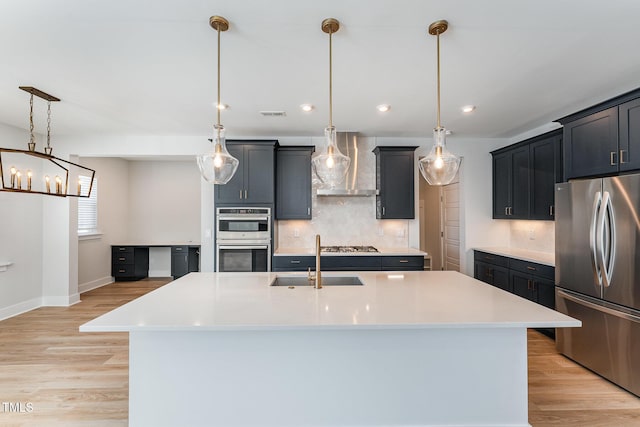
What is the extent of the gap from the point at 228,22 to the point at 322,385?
230cm

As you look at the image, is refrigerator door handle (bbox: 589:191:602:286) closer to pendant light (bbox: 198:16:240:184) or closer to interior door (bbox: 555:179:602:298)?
interior door (bbox: 555:179:602:298)

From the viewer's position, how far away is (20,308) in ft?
14.6

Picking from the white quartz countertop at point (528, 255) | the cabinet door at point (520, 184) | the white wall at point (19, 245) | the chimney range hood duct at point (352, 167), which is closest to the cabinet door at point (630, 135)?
the white quartz countertop at point (528, 255)

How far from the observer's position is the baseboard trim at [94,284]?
5583mm

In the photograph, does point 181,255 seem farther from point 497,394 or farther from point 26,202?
point 497,394

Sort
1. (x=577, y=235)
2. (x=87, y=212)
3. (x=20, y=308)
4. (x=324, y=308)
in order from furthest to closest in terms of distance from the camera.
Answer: (x=87, y=212) < (x=20, y=308) < (x=577, y=235) < (x=324, y=308)

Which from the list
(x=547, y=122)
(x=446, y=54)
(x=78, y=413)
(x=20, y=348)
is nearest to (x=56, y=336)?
(x=20, y=348)

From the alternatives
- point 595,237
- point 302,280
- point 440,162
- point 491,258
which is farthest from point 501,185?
point 302,280

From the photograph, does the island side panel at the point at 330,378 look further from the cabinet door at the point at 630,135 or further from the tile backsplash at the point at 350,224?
the tile backsplash at the point at 350,224

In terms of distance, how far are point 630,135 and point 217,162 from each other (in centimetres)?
322

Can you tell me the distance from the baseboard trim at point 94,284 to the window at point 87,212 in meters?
0.90

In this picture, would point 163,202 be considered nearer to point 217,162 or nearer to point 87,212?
point 87,212

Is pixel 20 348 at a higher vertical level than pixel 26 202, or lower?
lower

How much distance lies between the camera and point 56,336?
365cm
